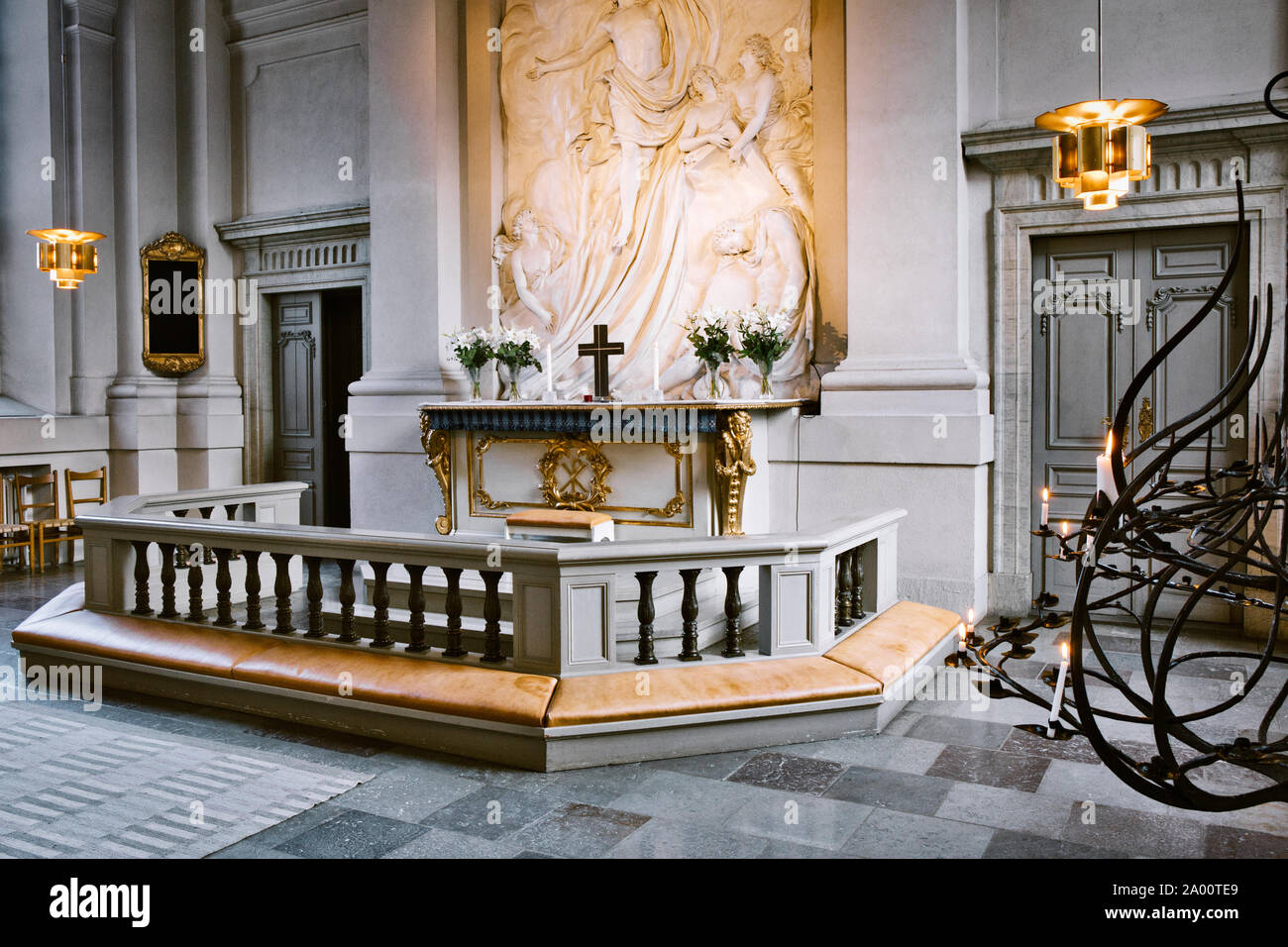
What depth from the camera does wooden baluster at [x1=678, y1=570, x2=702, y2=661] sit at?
14.8ft

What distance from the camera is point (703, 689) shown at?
14.3 ft

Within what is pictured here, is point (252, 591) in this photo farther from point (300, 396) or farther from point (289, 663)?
point (300, 396)

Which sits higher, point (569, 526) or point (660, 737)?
point (569, 526)

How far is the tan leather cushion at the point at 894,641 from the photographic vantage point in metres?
4.76

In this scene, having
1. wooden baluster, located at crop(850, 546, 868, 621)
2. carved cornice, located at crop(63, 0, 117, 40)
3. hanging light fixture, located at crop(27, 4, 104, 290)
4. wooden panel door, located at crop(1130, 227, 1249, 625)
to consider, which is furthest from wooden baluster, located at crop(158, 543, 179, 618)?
carved cornice, located at crop(63, 0, 117, 40)

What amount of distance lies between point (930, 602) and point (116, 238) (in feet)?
30.3

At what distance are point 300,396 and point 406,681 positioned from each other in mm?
7166

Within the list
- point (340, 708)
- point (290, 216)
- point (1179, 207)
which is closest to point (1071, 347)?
point (1179, 207)

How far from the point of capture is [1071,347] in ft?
23.8

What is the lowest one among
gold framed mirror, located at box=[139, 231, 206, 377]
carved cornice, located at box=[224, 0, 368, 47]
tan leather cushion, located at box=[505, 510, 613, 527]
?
tan leather cushion, located at box=[505, 510, 613, 527]

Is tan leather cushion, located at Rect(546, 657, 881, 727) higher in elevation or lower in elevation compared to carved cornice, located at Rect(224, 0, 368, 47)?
lower

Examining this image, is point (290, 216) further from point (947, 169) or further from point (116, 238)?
point (947, 169)

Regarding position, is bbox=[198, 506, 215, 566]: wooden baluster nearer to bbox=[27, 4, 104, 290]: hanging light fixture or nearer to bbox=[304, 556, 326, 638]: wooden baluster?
bbox=[304, 556, 326, 638]: wooden baluster

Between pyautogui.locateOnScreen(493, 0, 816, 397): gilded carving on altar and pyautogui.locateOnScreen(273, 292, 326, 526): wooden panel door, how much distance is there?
269 centimetres
